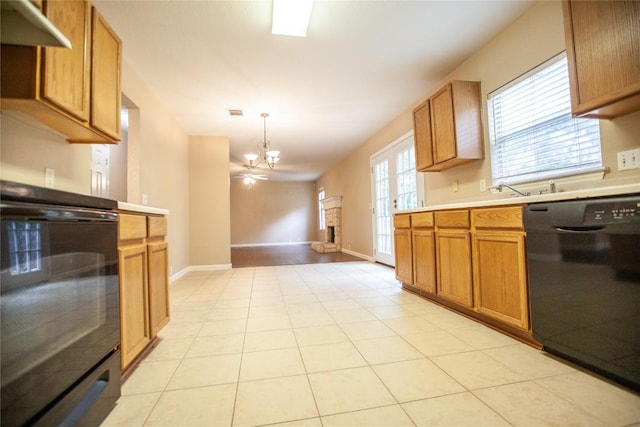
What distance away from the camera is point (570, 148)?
197 centimetres

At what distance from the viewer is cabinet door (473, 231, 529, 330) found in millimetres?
1713

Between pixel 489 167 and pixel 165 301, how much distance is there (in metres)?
3.08

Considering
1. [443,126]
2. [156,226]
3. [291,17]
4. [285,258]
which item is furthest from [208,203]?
[443,126]

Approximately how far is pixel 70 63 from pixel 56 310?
4.39ft

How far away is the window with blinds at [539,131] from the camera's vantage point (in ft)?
6.27

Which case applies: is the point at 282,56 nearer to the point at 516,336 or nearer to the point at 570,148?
the point at 570,148

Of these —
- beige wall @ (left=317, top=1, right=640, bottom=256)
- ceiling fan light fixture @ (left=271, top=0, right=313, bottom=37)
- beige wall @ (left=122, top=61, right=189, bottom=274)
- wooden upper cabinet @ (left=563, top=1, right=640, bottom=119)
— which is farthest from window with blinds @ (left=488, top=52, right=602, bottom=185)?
beige wall @ (left=122, top=61, right=189, bottom=274)

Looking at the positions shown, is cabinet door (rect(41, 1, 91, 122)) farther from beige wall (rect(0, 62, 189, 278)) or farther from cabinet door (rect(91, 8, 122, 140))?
beige wall (rect(0, 62, 189, 278))

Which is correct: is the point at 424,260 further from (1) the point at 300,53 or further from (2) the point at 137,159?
(2) the point at 137,159

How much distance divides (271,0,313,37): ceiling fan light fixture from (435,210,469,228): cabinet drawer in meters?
1.99

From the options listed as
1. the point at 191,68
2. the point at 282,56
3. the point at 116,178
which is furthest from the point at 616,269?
the point at 116,178

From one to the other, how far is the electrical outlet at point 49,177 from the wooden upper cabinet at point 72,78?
27 centimetres

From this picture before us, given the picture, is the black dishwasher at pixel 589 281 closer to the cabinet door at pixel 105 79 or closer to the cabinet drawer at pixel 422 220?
the cabinet drawer at pixel 422 220

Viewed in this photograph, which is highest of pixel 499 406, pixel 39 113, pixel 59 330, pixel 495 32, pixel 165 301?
pixel 495 32
